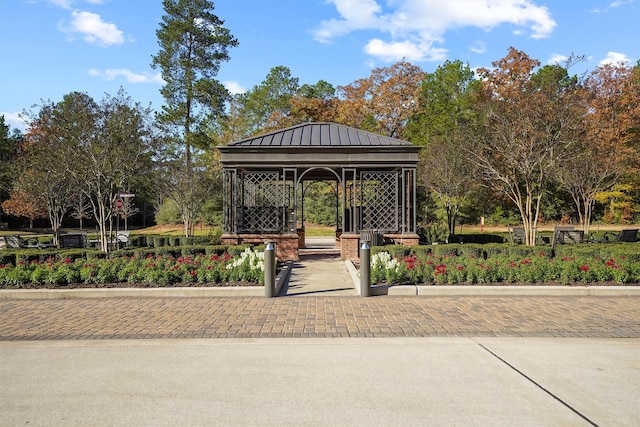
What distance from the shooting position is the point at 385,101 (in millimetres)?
35312

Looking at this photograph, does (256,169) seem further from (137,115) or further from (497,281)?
(497,281)

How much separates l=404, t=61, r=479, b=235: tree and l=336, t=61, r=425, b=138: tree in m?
1.80

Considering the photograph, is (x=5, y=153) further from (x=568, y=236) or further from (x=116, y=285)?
(x=568, y=236)

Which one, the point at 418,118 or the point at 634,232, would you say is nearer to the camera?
the point at 634,232

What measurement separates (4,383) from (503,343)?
5689mm

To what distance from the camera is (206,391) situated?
425cm

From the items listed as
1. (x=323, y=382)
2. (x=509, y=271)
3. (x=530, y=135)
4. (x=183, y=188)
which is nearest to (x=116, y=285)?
(x=323, y=382)

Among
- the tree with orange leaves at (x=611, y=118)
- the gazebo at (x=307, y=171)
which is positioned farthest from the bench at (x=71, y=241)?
the tree with orange leaves at (x=611, y=118)

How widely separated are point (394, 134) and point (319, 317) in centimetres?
3116

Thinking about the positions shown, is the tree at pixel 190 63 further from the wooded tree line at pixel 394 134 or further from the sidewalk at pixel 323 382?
the sidewalk at pixel 323 382

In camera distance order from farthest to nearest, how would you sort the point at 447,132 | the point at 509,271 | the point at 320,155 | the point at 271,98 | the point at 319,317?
the point at 271,98 → the point at 447,132 → the point at 320,155 → the point at 509,271 → the point at 319,317

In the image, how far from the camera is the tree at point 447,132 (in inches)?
980

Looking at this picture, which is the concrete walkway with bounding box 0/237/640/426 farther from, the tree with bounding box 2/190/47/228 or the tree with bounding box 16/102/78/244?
the tree with bounding box 2/190/47/228

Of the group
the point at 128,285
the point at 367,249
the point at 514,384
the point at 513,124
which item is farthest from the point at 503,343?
the point at 513,124
